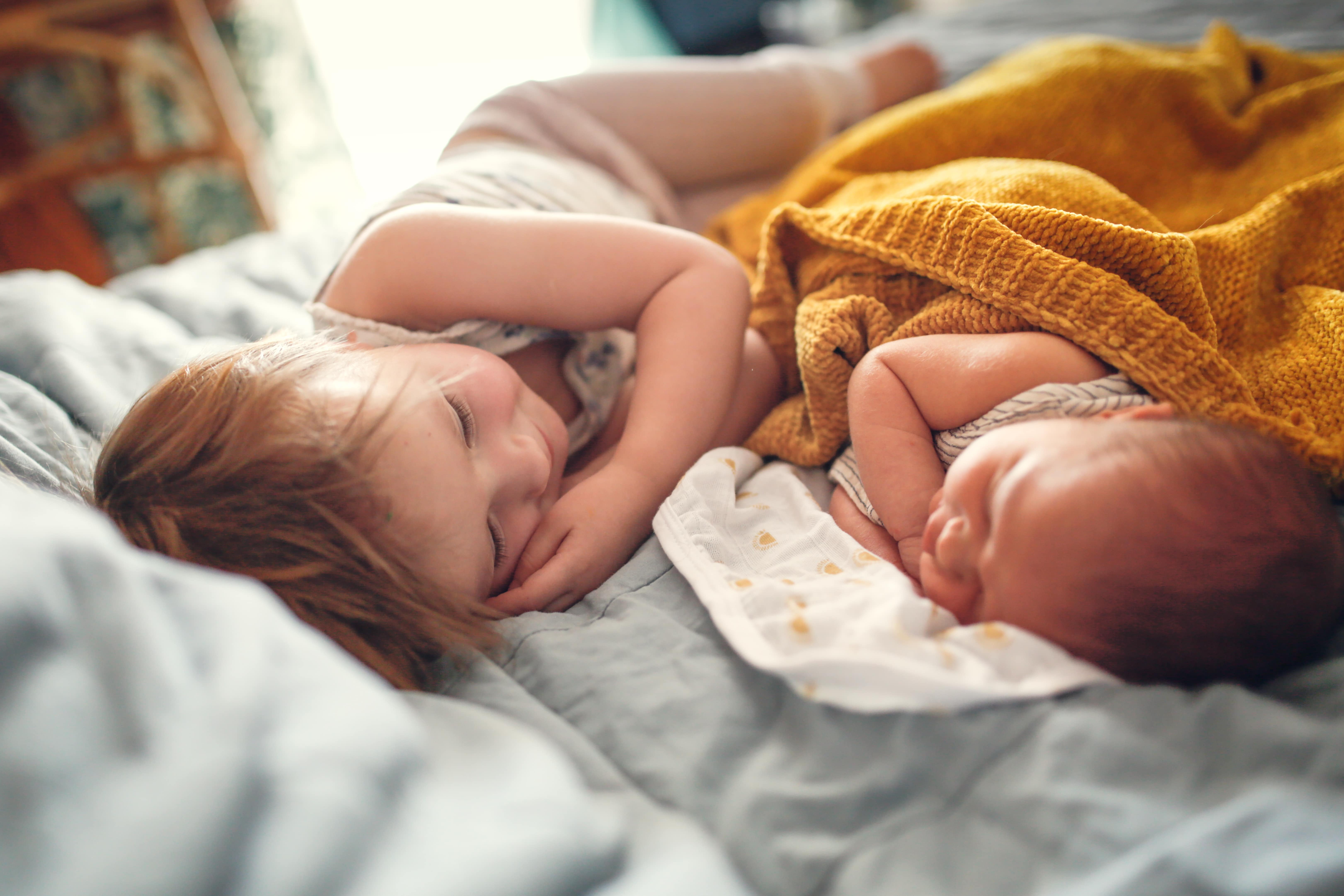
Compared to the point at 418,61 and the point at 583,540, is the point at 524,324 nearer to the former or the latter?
the point at 583,540

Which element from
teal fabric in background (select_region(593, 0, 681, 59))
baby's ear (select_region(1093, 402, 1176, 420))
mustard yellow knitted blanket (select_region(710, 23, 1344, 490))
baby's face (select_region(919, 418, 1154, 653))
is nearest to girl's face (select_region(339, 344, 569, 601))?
mustard yellow knitted blanket (select_region(710, 23, 1344, 490))

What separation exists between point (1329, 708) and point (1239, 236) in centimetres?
48

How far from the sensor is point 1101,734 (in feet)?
1.34

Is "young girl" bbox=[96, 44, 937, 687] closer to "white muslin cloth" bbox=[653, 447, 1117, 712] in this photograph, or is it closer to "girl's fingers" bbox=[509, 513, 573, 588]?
"girl's fingers" bbox=[509, 513, 573, 588]

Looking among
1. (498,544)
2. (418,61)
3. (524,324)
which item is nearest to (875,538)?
(498,544)

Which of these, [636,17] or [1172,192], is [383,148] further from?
[1172,192]

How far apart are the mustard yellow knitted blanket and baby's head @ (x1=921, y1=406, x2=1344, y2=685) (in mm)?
131

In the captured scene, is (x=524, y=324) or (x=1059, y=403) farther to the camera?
→ (x=524, y=324)

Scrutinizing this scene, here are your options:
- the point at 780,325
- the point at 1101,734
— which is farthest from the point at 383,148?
the point at 1101,734

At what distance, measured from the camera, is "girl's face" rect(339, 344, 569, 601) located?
0.58 meters

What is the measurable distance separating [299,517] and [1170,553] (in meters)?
0.60

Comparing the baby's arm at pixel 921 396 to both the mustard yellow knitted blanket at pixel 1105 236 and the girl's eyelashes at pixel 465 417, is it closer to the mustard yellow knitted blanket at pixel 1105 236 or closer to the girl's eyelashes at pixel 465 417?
the mustard yellow knitted blanket at pixel 1105 236

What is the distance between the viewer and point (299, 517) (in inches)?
21.6

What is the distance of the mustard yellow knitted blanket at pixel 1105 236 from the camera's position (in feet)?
1.96
